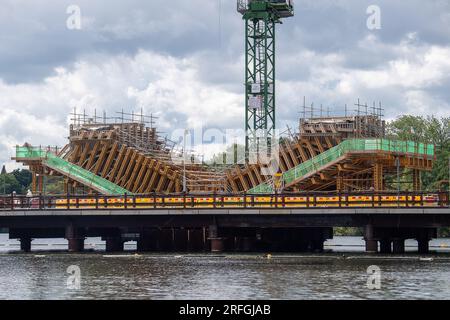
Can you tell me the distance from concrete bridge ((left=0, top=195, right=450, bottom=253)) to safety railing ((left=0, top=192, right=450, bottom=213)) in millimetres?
109

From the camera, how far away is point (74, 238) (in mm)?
79750

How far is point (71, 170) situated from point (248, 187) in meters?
16.2

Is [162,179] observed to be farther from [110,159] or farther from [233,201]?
[233,201]

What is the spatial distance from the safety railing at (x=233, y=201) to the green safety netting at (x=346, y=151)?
7831 mm

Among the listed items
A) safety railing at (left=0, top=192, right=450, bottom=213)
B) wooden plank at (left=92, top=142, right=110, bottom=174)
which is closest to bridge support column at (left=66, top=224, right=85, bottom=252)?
safety railing at (left=0, top=192, right=450, bottom=213)

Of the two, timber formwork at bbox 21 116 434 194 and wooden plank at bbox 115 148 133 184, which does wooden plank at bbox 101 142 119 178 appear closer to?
timber formwork at bbox 21 116 434 194

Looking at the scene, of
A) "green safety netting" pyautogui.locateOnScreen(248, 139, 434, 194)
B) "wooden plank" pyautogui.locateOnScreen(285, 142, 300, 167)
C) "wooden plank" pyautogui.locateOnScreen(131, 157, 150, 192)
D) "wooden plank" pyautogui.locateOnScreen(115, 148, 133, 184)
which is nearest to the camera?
"green safety netting" pyautogui.locateOnScreen(248, 139, 434, 194)

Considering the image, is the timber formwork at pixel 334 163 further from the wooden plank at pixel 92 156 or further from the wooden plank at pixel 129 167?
the wooden plank at pixel 92 156

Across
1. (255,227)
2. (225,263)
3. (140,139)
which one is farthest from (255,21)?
(225,263)

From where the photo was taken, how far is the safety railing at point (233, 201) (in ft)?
235

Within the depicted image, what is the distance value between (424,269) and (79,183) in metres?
44.9

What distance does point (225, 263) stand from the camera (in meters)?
64.8

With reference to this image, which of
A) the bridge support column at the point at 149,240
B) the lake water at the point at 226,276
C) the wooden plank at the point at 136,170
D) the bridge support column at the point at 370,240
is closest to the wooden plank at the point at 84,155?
the wooden plank at the point at 136,170

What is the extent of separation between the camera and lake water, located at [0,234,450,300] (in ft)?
152
